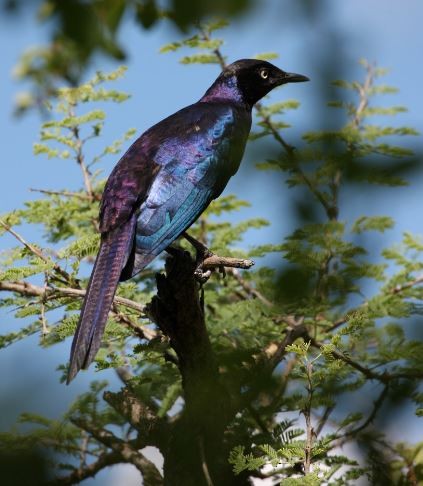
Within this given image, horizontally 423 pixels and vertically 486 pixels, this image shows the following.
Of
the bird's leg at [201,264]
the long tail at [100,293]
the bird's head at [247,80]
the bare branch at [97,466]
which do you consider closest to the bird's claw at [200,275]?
the bird's leg at [201,264]

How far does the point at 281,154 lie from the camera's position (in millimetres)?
2234

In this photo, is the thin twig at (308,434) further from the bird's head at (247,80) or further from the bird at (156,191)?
the bird's head at (247,80)

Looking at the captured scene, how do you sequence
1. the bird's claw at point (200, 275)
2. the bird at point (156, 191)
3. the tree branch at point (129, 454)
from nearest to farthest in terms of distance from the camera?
the bird at point (156, 191)
the bird's claw at point (200, 275)
the tree branch at point (129, 454)

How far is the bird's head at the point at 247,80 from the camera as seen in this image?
23.0 feet

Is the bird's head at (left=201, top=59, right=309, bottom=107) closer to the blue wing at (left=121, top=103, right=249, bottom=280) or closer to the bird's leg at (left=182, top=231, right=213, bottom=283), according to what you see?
the blue wing at (left=121, top=103, right=249, bottom=280)

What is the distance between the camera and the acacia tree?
2258 mm

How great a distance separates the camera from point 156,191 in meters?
5.48

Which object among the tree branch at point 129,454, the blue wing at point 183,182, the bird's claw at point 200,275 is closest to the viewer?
the bird's claw at point 200,275

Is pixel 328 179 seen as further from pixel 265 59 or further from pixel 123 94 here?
pixel 265 59

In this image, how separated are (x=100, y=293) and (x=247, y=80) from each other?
2.92m

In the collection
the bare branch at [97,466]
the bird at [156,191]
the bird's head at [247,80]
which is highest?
the bird's head at [247,80]

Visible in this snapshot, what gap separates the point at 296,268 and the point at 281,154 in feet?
0.92

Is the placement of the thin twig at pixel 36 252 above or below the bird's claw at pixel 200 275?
above

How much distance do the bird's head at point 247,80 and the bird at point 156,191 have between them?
0.13 m
